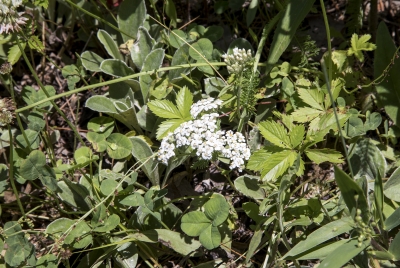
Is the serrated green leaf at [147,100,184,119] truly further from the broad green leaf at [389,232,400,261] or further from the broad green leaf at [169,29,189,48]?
the broad green leaf at [389,232,400,261]

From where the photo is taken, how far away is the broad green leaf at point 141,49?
2896 millimetres

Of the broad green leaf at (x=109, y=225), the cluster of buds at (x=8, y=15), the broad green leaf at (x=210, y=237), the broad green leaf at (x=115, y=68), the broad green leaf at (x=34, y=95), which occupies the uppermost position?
the cluster of buds at (x=8, y=15)

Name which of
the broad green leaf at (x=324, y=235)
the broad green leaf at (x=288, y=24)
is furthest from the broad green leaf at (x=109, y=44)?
the broad green leaf at (x=324, y=235)

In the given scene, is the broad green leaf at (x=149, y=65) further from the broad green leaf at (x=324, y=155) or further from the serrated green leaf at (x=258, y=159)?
the broad green leaf at (x=324, y=155)

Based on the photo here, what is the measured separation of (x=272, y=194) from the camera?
2258 millimetres

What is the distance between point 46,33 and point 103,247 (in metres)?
1.66

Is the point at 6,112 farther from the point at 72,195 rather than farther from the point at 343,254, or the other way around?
the point at 343,254

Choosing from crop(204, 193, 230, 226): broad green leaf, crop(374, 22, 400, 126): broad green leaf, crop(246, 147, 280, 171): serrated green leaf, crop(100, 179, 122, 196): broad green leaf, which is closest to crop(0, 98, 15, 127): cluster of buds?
crop(100, 179, 122, 196): broad green leaf

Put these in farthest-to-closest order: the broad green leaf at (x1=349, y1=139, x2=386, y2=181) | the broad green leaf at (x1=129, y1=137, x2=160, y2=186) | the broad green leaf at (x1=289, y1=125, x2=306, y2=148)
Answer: the broad green leaf at (x1=129, y1=137, x2=160, y2=186) < the broad green leaf at (x1=349, y1=139, x2=386, y2=181) < the broad green leaf at (x1=289, y1=125, x2=306, y2=148)

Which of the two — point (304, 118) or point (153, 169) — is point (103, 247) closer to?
point (153, 169)

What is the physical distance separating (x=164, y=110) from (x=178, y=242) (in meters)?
0.68

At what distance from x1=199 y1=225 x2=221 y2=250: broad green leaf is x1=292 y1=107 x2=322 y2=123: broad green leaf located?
68cm

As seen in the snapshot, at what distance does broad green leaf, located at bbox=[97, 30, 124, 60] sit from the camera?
2.93 meters

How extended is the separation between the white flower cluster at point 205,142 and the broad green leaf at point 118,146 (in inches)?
18.4
